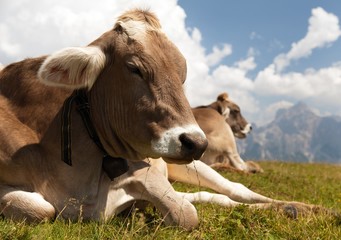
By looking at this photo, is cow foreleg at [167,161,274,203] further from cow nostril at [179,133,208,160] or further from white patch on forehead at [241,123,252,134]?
white patch on forehead at [241,123,252,134]

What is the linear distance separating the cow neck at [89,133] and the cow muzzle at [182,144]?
88 cm

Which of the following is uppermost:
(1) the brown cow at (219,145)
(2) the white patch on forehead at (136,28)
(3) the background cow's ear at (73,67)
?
(2) the white patch on forehead at (136,28)

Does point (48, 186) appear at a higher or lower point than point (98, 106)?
lower

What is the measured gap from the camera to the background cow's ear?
4578 mm

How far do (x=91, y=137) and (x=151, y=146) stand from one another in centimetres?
100

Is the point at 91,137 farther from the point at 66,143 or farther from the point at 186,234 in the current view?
the point at 186,234

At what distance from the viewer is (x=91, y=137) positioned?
4.93m

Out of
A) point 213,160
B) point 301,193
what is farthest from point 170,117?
point 213,160

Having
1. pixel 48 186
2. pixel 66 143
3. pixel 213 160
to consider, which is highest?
pixel 66 143

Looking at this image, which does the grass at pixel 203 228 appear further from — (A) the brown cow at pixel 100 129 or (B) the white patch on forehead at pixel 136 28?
(B) the white patch on forehead at pixel 136 28

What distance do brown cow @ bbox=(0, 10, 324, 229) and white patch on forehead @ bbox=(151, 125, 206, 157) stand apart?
2 cm

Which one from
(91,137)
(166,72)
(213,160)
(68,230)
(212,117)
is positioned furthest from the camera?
(212,117)

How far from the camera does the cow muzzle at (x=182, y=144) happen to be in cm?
388

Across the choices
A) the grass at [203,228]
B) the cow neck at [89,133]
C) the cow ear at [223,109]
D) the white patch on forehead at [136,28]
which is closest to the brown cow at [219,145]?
the cow ear at [223,109]
